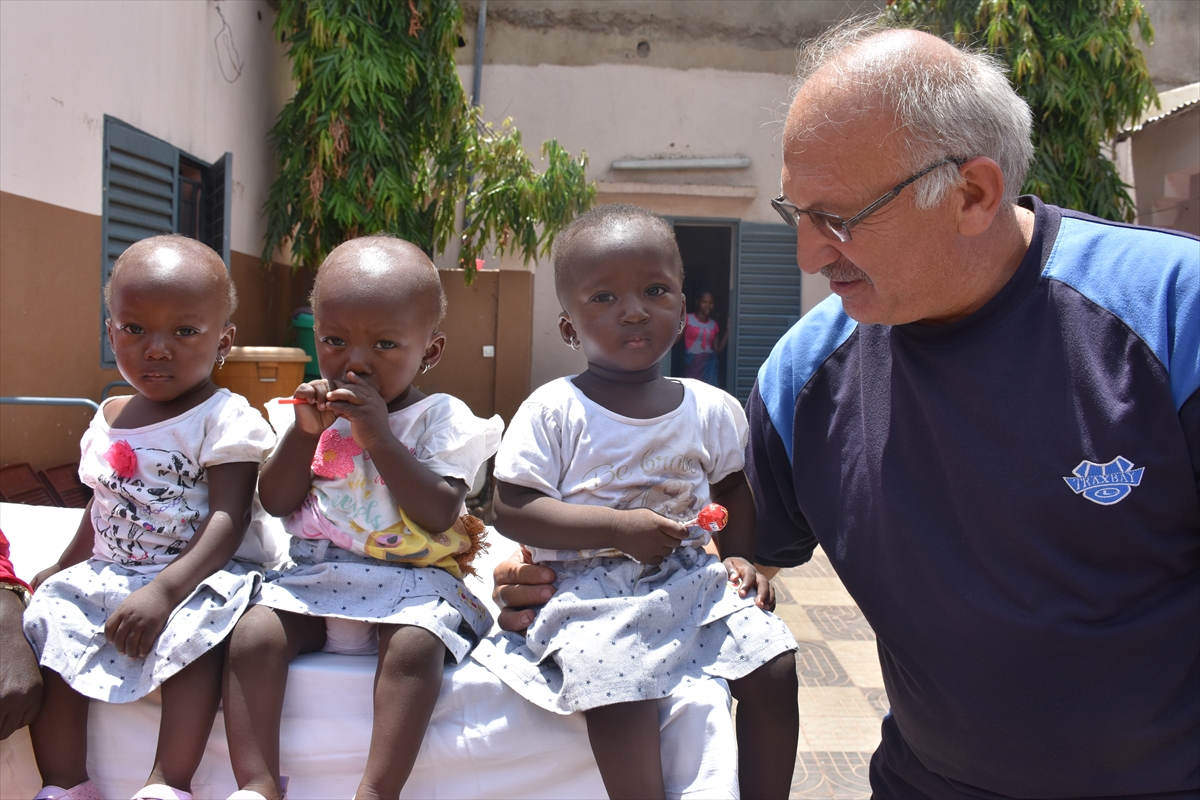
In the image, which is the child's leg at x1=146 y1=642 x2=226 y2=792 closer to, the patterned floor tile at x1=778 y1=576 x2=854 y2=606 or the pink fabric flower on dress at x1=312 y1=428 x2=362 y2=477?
the pink fabric flower on dress at x1=312 y1=428 x2=362 y2=477

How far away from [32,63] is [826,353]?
4.79 meters

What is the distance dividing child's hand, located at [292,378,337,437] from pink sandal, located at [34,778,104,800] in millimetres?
842

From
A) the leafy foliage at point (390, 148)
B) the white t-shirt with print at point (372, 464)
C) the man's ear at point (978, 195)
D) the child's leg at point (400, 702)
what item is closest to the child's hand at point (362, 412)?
the white t-shirt with print at point (372, 464)

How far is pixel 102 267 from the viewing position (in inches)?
213

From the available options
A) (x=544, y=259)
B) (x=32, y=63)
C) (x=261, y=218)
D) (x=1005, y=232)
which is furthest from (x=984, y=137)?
(x=544, y=259)

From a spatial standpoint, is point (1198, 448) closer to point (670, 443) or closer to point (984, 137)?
point (984, 137)

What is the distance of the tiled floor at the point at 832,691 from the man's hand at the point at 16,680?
8.27ft

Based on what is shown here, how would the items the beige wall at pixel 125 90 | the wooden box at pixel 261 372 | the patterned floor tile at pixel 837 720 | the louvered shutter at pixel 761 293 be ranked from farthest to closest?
the louvered shutter at pixel 761 293 < the wooden box at pixel 261 372 < the beige wall at pixel 125 90 < the patterned floor tile at pixel 837 720

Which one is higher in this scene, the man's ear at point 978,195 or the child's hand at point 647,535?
the man's ear at point 978,195

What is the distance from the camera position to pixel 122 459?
6.24ft

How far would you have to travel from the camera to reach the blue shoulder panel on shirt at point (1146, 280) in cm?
131

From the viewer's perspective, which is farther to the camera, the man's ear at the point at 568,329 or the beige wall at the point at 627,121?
the beige wall at the point at 627,121

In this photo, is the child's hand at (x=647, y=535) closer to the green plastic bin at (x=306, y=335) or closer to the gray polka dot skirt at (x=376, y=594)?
the gray polka dot skirt at (x=376, y=594)

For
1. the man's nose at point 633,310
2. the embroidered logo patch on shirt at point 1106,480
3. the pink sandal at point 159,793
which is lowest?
the pink sandal at point 159,793
